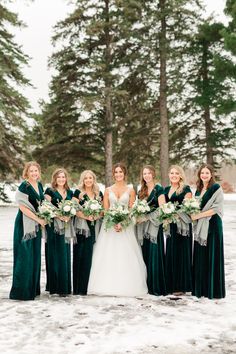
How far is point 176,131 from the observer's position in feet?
96.4

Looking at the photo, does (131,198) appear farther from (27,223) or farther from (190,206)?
(27,223)

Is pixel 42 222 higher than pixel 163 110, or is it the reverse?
pixel 163 110

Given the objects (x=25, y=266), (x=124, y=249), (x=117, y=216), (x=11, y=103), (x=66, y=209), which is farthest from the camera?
(x=11, y=103)

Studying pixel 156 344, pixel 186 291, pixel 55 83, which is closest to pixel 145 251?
pixel 186 291

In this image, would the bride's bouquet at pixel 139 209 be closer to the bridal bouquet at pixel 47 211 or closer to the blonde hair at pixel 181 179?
the blonde hair at pixel 181 179

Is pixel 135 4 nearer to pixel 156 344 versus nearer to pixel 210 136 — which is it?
pixel 210 136

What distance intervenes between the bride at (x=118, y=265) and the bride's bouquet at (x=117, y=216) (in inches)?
3.2

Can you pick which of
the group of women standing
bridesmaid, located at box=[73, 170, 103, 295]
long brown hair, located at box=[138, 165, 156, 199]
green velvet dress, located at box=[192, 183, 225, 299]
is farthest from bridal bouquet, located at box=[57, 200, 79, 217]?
green velvet dress, located at box=[192, 183, 225, 299]

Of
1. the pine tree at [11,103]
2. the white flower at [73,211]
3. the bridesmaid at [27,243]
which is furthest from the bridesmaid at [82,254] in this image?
the pine tree at [11,103]

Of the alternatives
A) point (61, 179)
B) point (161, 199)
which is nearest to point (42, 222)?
point (61, 179)

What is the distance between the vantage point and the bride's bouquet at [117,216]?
23.5 ft

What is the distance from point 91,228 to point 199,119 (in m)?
22.3

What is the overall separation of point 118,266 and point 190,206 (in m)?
1.49

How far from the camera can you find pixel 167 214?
704 centimetres
